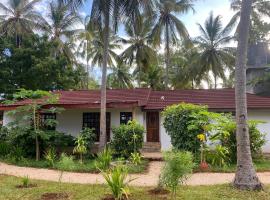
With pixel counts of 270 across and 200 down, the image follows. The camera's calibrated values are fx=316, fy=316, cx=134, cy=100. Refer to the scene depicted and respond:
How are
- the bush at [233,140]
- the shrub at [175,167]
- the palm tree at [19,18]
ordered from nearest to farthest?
the shrub at [175,167], the bush at [233,140], the palm tree at [19,18]

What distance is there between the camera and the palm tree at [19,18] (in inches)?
1065

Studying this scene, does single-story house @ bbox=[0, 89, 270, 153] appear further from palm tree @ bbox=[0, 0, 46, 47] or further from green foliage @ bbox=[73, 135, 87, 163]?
palm tree @ bbox=[0, 0, 46, 47]

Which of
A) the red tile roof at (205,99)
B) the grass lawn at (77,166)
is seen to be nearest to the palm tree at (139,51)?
the red tile roof at (205,99)

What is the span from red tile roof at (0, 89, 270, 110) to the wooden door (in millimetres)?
716

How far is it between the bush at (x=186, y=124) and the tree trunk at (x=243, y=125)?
12.2ft

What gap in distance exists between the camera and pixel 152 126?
18.7 m

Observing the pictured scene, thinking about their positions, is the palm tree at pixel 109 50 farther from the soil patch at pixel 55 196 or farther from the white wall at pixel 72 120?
the soil patch at pixel 55 196

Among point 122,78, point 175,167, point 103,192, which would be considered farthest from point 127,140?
point 122,78

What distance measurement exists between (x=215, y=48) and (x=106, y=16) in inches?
681

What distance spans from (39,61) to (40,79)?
1548 millimetres

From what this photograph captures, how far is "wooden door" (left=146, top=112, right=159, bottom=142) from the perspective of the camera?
18.5m

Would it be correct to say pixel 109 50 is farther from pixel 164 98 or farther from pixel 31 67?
pixel 164 98

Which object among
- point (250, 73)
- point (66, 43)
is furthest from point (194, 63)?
point (66, 43)

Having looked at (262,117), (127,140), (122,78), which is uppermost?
(122,78)
